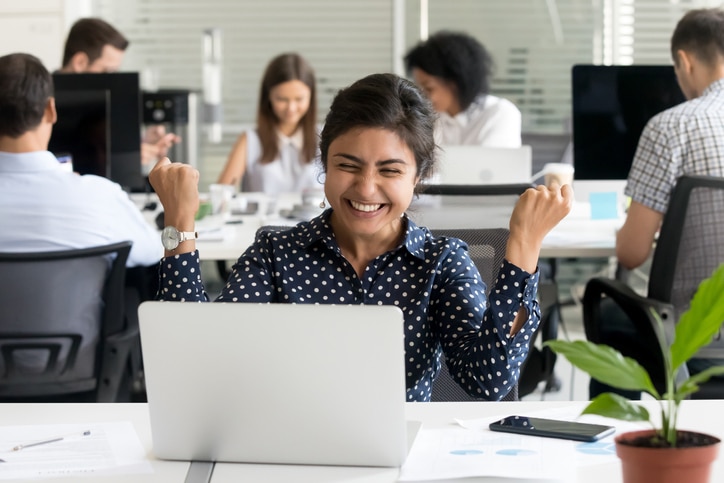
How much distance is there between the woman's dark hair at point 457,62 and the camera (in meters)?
4.54

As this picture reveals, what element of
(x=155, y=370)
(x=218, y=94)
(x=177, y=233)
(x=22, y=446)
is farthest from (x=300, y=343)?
(x=218, y=94)

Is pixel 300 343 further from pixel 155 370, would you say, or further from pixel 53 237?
pixel 53 237

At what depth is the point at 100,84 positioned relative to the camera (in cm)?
391

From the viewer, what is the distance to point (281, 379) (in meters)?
1.36

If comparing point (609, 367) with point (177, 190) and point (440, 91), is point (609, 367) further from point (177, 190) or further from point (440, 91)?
point (440, 91)

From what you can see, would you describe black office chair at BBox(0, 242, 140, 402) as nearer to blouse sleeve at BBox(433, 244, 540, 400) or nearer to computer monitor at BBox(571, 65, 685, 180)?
blouse sleeve at BBox(433, 244, 540, 400)

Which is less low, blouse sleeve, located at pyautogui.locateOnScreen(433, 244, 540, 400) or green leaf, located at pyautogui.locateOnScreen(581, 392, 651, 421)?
green leaf, located at pyautogui.locateOnScreen(581, 392, 651, 421)

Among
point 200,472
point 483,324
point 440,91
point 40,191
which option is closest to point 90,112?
point 40,191

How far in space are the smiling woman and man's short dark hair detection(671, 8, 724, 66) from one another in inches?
56.9

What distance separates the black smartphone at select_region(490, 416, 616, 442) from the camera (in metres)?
1.54

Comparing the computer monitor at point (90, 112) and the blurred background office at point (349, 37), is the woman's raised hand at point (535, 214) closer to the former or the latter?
the computer monitor at point (90, 112)

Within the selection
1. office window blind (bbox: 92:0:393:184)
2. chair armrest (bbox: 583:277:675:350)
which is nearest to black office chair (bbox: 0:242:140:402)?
chair armrest (bbox: 583:277:675:350)

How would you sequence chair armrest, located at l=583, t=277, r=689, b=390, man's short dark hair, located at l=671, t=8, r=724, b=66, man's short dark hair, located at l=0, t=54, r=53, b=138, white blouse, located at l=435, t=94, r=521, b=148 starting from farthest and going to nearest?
white blouse, located at l=435, t=94, r=521, b=148 < man's short dark hair, located at l=671, t=8, r=724, b=66 < man's short dark hair, located at l=0, t=54, r=53, b=138 < chair armrest, located at l=583, t=277, r=689, b=390

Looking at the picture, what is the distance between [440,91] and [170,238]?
286 cm
